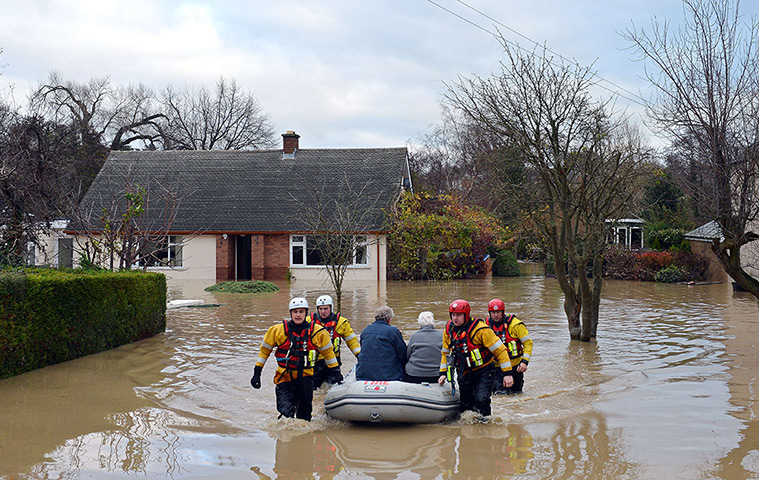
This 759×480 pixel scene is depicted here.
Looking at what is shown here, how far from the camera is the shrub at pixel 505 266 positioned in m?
36.8

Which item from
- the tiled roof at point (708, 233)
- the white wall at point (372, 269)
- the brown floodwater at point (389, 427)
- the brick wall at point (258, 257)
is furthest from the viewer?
the brick wall at point (258, 257)

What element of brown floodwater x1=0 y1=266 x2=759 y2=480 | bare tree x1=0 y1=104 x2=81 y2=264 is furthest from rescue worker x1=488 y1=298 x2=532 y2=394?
bare tree x1=0 y1=104 x2=81 y2=264

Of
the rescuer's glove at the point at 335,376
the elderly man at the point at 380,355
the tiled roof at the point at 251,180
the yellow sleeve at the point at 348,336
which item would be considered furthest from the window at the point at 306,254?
the elderly man at the point at 380,355

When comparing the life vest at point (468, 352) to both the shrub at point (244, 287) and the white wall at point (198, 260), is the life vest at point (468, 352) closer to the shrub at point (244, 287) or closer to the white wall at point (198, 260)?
the shrub at point (244, 287)

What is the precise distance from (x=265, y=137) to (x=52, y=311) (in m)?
46.5

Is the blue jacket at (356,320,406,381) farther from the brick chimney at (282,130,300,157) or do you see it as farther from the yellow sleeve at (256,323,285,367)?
the brick chimney at (282,130,300,157)

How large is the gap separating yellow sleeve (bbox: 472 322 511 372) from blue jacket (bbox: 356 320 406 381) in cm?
100

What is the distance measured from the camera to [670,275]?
3109cm

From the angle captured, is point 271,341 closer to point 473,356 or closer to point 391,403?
point 391,403

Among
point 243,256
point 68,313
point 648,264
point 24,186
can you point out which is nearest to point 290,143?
point 243,256

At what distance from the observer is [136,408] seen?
30.2 feet

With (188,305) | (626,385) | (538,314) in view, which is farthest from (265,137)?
(626,385)

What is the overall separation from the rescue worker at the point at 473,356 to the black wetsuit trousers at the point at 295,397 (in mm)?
1538

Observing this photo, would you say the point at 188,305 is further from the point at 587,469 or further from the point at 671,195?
the point at 671,195
